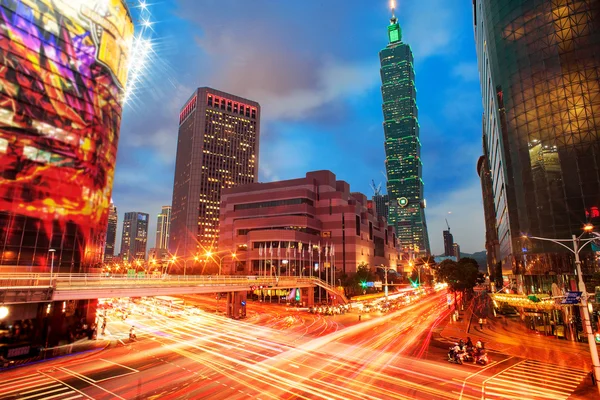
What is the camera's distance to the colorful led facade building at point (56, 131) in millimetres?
39312

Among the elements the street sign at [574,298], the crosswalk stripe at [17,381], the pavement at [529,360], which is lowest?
the pavement at [529,360]

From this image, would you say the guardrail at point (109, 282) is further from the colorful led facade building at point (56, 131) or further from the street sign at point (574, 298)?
the street sign at point (574, 298)

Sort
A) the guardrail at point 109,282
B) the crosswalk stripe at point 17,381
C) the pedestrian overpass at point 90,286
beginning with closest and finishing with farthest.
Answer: the crosswalk stripe at point 17,381 < the pedestrian overpass at point 90,286 < the guardrail at point 109,282

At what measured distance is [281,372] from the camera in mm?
24875

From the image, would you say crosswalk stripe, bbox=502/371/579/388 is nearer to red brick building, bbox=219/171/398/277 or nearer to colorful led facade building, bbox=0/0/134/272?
colorful led facade building, bbox=0/0/134/272

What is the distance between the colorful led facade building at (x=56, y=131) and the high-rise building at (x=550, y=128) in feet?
211

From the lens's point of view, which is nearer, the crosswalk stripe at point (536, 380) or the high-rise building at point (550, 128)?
the crosswalk stripe at point (536, 380)

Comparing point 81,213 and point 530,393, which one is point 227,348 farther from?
point 81,213

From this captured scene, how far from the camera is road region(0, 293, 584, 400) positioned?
20.8 meters

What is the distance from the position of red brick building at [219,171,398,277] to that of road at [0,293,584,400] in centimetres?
5658

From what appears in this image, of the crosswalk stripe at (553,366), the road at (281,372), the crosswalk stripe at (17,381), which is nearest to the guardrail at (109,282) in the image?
the road at (281,372)

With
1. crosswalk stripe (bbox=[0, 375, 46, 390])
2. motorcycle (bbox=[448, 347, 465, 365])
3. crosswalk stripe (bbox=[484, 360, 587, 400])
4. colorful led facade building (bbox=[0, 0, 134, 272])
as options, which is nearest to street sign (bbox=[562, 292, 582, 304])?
crosswalk stripe (bbox=[484, 360, 587, 400])

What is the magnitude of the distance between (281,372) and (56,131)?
4011 cm

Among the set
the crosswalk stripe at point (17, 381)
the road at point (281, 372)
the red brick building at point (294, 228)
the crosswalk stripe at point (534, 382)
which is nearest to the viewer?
the crosswalk stripe at point (534, 382)
